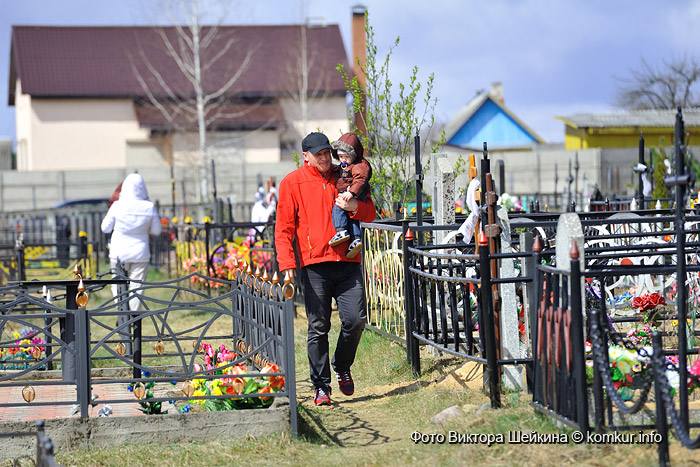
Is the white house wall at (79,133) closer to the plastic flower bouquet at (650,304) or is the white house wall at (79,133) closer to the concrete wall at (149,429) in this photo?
the plastic flower bouquet at (650,304)

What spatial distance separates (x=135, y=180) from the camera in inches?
419

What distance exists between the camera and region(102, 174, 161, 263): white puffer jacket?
10688 mm

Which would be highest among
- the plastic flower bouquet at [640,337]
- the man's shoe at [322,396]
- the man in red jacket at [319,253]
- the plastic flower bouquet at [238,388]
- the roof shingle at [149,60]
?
the roof shingle at [149,60]

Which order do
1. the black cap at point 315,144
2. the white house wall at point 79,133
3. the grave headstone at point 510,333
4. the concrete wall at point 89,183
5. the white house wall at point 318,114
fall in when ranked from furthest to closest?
1. the white house wall at point 318,114
2. the white house wall at point 79,133
3. the concrete wall at point 89,183
4. the black cap at point 315,144
5. the grave headstone at point 510,333

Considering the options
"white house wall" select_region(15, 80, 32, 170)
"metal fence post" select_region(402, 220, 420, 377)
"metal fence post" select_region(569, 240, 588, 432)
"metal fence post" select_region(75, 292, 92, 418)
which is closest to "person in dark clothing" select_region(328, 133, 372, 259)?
"metal fence post" select_region(402, 220, 420, 377)

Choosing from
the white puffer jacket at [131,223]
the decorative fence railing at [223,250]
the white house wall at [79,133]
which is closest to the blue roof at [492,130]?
the white house wall at [79,133]

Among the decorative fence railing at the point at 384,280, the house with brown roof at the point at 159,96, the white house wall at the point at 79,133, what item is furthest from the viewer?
the white house wall at the point at 79,133

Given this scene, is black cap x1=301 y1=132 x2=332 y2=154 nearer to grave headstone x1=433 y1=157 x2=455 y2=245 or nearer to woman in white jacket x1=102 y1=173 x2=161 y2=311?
grave headstone x1=433 y1=157 x2=455 y2=245

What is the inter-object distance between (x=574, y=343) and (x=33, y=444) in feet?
9.83

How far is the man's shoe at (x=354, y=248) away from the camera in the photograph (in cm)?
619

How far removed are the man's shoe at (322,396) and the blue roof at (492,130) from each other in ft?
133

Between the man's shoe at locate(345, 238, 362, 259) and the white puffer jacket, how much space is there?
5063 millimetres

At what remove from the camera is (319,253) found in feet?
20.4

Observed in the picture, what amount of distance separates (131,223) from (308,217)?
494 cm
